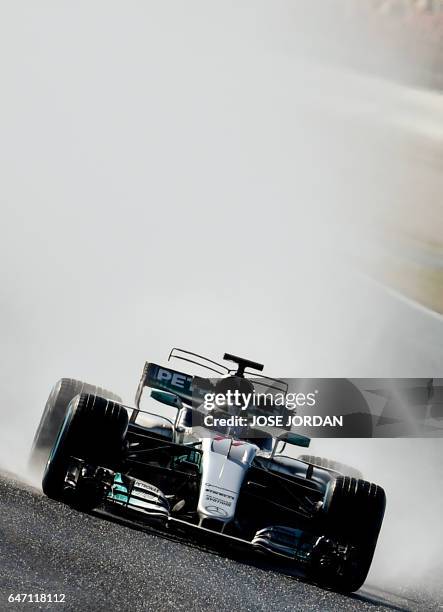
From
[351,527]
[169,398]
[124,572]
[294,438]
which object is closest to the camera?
[124,572]

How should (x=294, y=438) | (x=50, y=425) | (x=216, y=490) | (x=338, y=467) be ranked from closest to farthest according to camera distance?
(x=216, y=490)
(x=294, y=438)
(x=50, y=425)
(x=338, y=467)

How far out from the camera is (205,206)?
77.3 ft

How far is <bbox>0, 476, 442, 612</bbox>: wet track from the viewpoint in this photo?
669 cm

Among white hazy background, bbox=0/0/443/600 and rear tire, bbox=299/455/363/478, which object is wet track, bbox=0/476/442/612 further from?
white hazy background, bbox=0/0/443/600

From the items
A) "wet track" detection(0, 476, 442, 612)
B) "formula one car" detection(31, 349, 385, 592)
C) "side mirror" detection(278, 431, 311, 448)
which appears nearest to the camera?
"wet track" detection(0, 476, 442, 612)

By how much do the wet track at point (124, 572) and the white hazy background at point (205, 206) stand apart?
225 cm

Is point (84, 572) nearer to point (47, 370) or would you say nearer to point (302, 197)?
point (47, 370)

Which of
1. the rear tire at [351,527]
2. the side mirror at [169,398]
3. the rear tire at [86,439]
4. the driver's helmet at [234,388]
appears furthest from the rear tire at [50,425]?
the rear tire at [351,527]

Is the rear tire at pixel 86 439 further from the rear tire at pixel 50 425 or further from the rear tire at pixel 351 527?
the rear tire at pixel 351 527

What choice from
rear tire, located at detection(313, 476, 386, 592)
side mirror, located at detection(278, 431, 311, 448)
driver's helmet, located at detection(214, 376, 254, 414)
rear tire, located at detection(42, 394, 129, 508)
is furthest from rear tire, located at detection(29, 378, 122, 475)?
rear tire, located at detection(313, 476, 386, 592)

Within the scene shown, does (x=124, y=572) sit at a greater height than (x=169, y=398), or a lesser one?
lesser

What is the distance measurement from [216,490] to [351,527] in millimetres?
994

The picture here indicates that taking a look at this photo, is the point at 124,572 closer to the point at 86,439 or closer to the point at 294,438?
the point at 86,439

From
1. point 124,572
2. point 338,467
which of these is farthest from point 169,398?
point 124,572
